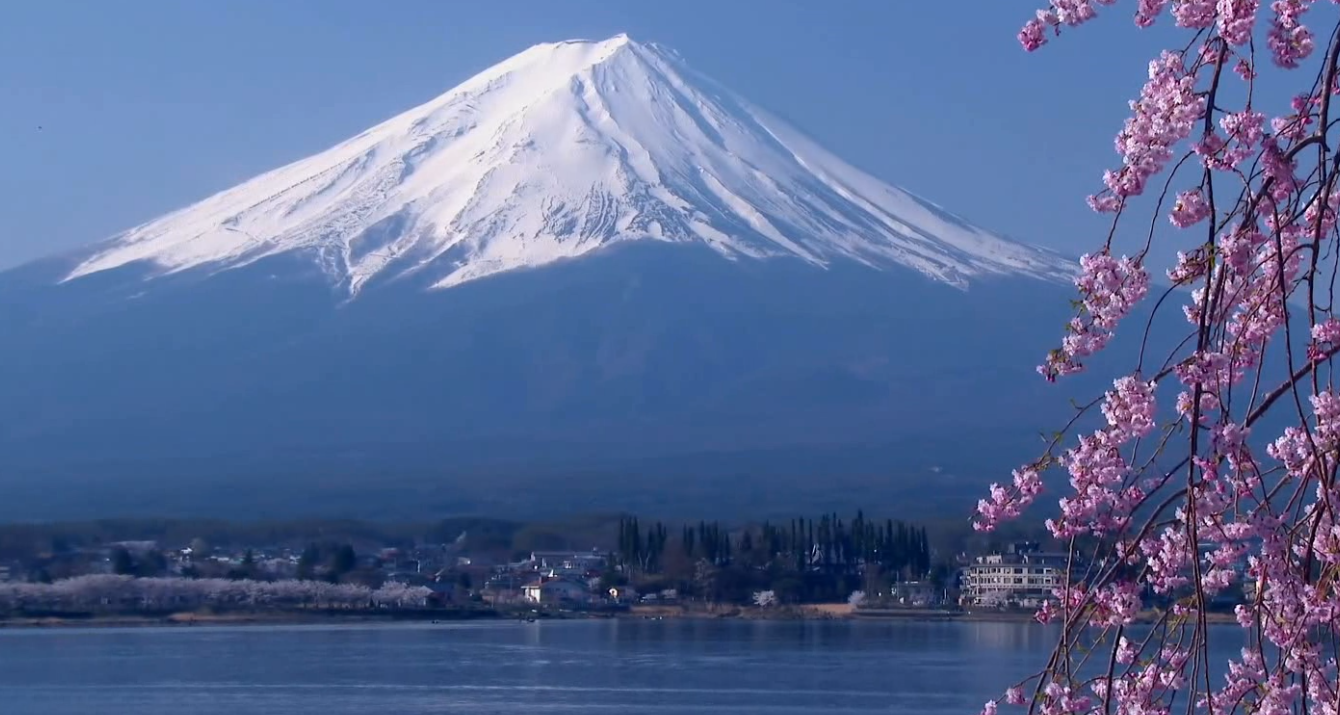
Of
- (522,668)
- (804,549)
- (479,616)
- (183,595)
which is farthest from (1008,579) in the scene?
(183,595)

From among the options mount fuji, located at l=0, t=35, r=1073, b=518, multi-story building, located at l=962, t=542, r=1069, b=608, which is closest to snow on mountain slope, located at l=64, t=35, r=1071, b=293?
mount fuji, located at l=0, t=35, r=1073, b=518

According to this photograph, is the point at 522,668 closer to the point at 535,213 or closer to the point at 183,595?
the point at 183,595

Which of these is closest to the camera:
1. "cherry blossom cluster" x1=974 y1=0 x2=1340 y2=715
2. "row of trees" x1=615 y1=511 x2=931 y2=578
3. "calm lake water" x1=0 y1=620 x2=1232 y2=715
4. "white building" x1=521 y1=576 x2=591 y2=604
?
"cherry blossom cluster" x1=974 y1=0 x2=1340 y2=715

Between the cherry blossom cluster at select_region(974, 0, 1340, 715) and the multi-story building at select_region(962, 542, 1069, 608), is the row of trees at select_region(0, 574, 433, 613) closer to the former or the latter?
the multi-story building at select_region(962, 542, 1069, 608)

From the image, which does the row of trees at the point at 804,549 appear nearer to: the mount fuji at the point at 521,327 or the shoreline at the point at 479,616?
the shoreline at the point at 479,616

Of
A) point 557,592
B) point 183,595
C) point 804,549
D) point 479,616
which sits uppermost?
Answer: point 804,549

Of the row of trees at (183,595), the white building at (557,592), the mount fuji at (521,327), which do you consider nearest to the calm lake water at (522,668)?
the row of trees at (183,595)
